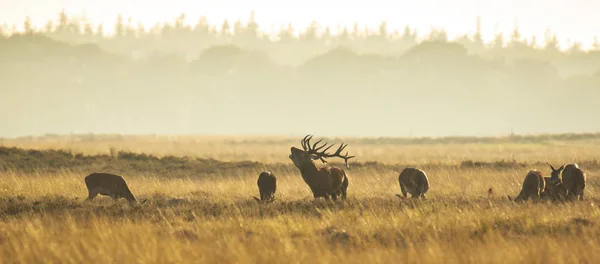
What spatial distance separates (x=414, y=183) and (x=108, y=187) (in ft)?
22.6

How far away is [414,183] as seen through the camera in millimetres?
21094

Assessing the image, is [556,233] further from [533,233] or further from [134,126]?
[134,126]

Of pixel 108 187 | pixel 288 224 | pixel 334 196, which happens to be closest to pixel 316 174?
pixel 334 196

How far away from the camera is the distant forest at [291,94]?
14050 cm

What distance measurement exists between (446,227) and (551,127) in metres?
128

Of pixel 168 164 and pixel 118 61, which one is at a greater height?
pixel 118 61

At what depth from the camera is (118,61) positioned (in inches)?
6501

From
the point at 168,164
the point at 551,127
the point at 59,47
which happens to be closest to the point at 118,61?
the point at 59,47

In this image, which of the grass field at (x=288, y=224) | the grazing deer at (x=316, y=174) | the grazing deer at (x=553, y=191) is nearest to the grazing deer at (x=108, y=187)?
the grass field at (x=288, y=224)

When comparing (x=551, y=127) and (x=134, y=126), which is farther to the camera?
(x=134, y=126)

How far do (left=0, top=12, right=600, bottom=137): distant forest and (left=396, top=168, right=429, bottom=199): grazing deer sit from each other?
377ft

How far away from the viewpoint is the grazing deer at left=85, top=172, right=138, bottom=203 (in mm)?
20391

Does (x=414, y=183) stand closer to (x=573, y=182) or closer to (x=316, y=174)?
(x=316, y=174)

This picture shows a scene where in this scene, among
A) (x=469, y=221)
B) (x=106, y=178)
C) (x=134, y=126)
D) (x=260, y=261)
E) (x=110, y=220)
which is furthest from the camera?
(x=134, y=126)
